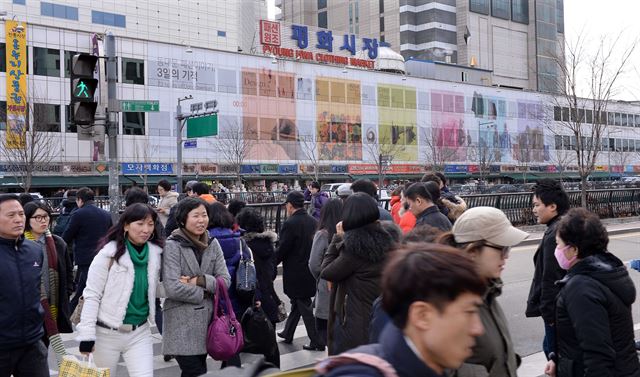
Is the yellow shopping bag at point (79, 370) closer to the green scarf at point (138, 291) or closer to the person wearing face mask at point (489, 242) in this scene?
the green scarf at point (138, 291)

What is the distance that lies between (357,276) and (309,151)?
5371 cm

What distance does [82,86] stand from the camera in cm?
972

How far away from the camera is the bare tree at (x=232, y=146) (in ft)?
173

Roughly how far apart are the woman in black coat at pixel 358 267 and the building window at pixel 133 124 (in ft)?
152

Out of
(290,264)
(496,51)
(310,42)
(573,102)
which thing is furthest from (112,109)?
(496,51)

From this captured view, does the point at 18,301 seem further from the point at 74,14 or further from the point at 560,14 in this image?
the point at 560,14

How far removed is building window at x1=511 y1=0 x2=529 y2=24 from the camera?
90.9 metres

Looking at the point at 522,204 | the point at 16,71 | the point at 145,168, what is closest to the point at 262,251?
the point at 522,204

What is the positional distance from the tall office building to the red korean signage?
99.1 ft

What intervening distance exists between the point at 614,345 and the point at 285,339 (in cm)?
514

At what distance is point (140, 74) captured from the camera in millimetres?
49562

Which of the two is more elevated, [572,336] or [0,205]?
[0,205]

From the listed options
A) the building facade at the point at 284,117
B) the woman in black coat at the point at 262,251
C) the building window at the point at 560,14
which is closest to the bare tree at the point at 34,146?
the building facade at the point at 284,117

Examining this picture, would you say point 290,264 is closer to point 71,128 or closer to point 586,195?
point 586,195
